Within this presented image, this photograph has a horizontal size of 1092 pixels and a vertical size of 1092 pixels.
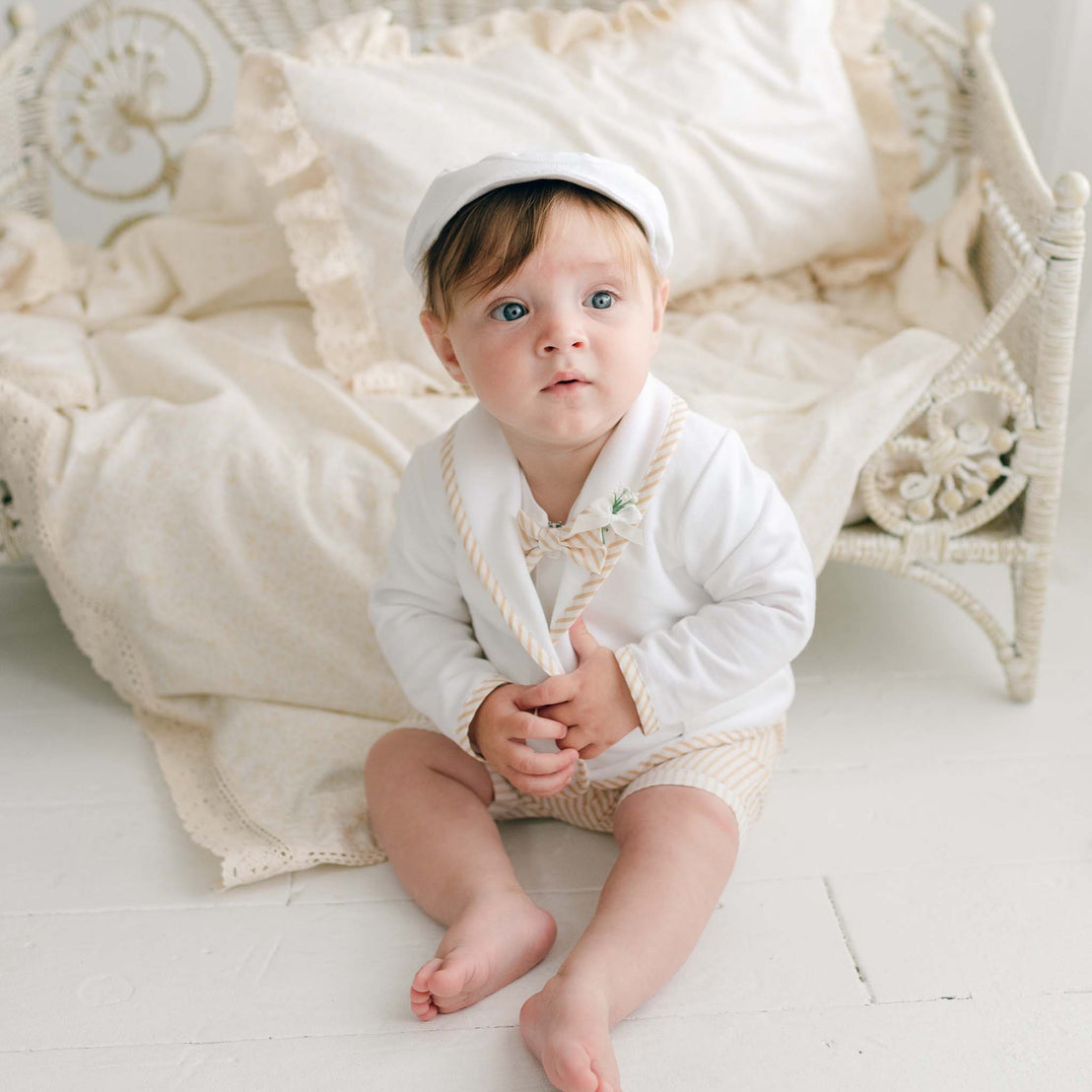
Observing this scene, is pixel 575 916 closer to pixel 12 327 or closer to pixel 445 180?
pixel 445 180

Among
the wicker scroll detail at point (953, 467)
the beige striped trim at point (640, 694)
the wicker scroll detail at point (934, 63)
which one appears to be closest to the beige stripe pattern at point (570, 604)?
the beige striped trim at point (640, 694)

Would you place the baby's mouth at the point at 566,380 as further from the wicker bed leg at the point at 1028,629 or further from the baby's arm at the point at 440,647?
the wicker bed leg at the point at 1028,629

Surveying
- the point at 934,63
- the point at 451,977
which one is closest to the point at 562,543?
the point at 451,977

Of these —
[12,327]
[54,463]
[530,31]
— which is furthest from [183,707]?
[530,31]

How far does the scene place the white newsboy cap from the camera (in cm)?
93

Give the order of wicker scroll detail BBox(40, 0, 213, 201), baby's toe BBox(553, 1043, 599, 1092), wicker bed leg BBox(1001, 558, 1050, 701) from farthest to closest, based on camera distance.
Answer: wicker scroll detail BBox(40, 0, 213, 201)
wicker bed leg BBox(1001, 558, 1050, 701)
baby's toe BBox(553, 1043, 599, 1092)

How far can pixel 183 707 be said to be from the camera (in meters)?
1.41

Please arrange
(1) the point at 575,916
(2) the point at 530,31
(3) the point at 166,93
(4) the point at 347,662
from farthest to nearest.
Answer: (3) the point at 166,93 → (2) the point at 530,31 → (4) the point at 347,662 → (1) the point at 575,916

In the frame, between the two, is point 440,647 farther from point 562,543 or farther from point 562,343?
point 562,343

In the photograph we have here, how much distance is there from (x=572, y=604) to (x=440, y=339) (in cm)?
25

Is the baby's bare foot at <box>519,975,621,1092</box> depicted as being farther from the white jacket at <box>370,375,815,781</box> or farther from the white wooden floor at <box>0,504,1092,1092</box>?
the white jacket at <box>370,375,815,781</box>

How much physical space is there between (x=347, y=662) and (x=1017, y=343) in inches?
33.4

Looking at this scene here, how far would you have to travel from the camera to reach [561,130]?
5.14 feet

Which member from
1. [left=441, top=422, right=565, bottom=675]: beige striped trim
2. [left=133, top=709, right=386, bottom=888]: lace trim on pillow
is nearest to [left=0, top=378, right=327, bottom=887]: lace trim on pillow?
[left=133, top=709, right=386, bottom=888]: lace trim on pillow
